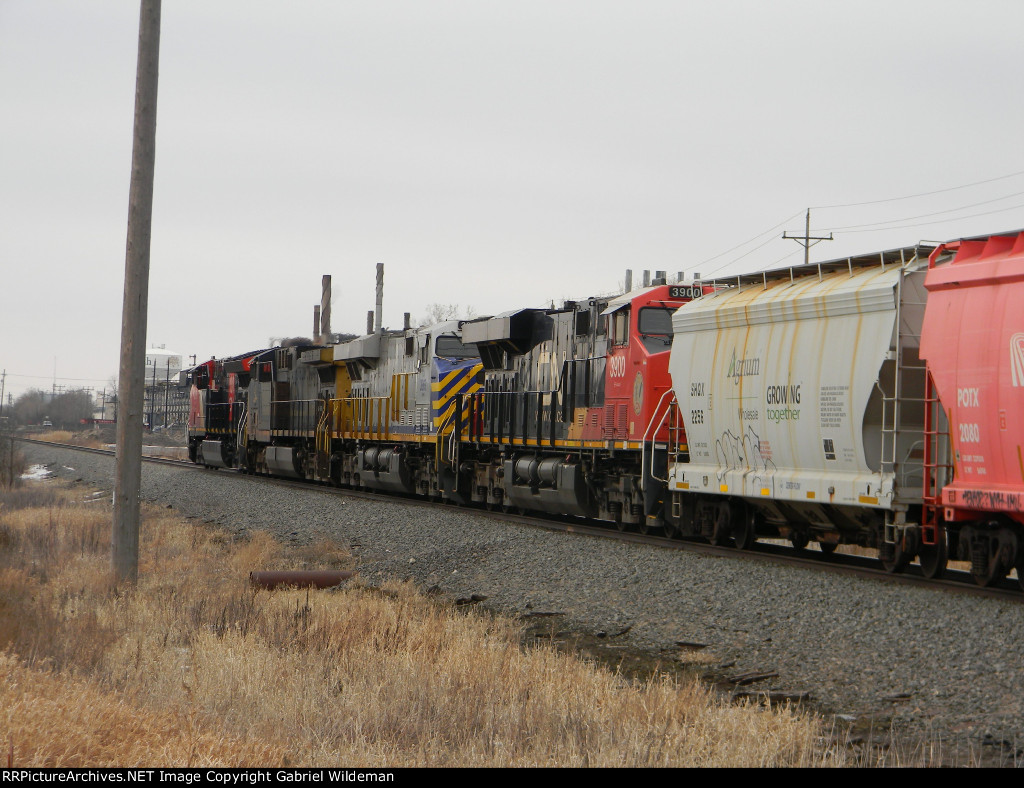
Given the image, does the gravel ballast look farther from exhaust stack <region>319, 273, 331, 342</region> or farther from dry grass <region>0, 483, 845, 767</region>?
exhaust stack <region>319, 273, 331, 342</region>

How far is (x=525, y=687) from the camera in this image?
300 inches

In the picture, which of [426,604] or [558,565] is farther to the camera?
[558,565]

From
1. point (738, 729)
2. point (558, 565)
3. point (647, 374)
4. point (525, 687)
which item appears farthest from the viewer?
point (647, 374)

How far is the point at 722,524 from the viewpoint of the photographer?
48.9ft

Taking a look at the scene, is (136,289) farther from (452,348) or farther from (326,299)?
(326,299)

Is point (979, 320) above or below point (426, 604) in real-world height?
above

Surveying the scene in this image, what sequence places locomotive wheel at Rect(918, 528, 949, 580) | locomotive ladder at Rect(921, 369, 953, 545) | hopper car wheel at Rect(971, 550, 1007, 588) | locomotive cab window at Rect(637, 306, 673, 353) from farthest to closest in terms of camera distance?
locomotive cab window at Rect(637, 306, 673, 353) < locomotive wheel at Rect(918, 528, 949, 580) < locomotive ladder at Rect(921, 369, 953, 545) < hopper car wheel at Rect(971, 550, 1007, 588)

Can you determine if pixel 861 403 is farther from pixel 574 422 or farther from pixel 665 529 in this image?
pixel 574 422

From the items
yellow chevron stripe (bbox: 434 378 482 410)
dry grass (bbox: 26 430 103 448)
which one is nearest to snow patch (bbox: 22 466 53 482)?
yellow chevron stripe (bbox: 434 378 482 410)

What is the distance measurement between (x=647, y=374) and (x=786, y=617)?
696 centimetres

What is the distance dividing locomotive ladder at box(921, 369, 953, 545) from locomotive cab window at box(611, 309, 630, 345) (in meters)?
6.13

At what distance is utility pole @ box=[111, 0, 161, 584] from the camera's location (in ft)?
38.6

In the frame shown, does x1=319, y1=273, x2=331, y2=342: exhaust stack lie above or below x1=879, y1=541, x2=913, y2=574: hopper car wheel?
above
